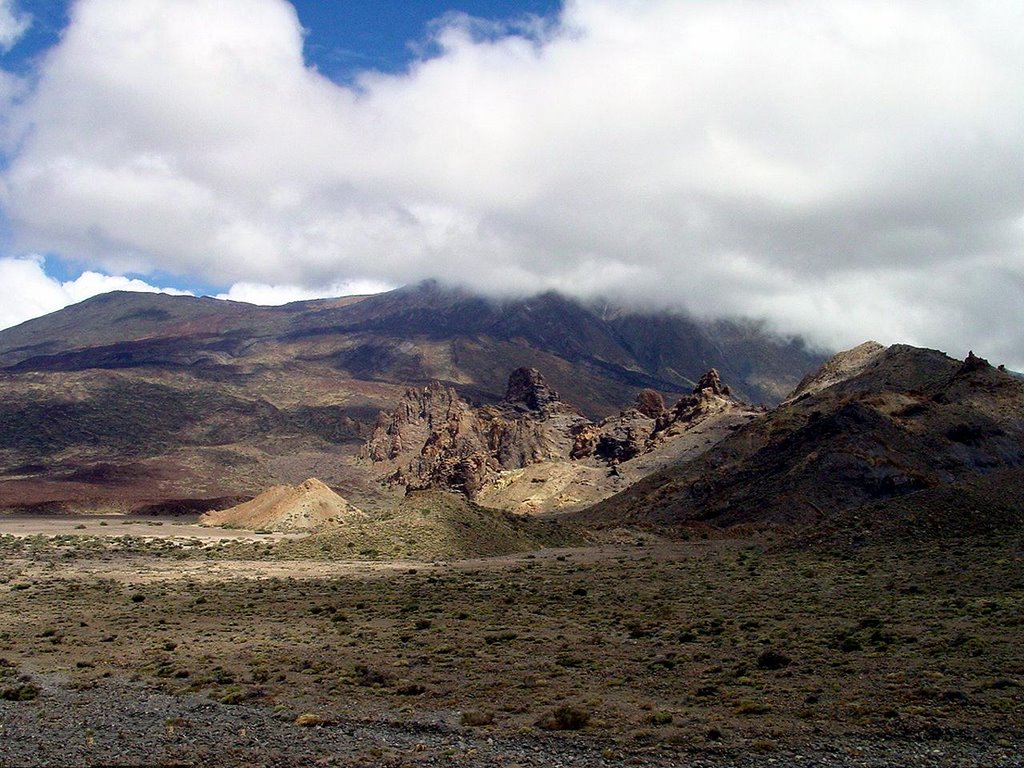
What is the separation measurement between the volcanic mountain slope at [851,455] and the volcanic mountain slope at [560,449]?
68.0 ft

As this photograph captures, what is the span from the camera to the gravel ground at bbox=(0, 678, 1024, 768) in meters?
15.6

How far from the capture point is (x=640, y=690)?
69.3 ft

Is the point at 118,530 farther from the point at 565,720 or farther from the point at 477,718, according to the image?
the point at 565,720

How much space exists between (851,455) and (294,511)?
53.4m

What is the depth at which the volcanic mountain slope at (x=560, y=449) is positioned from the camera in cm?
12012

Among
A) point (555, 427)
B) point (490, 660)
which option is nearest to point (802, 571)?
point (490, 660)

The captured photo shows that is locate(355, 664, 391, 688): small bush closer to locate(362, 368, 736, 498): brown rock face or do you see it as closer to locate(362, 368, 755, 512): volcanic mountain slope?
locate(362, 368, 755, 512): volcanic mountain slope

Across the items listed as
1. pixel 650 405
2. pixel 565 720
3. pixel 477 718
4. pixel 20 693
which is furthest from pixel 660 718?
pixel 650 405

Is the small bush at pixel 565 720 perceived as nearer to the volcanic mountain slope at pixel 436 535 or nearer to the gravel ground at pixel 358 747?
the gravel ground at pixel 358 747

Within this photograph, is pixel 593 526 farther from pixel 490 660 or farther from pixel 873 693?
pixel 873 693

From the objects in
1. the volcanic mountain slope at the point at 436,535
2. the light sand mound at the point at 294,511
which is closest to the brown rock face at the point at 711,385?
the light sand mound at the point at 294,511

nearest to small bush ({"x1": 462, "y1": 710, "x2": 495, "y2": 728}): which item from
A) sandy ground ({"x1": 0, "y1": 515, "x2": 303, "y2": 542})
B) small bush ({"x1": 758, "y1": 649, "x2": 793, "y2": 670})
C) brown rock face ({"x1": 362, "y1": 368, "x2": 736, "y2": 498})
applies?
small bush ({"x1": 758, "y1": 649, "x2": 793, "y2": 670})

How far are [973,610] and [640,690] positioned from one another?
46.5ft

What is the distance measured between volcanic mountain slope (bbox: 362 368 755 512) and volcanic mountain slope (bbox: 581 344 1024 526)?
2072 centimetres
